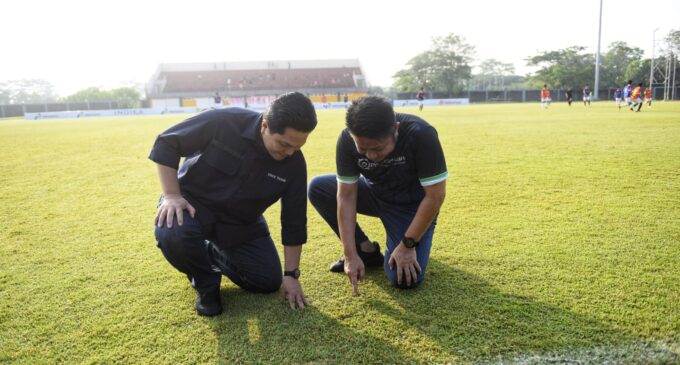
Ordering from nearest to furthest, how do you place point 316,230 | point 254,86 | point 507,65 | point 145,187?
point 316,230 < point 145,187 < point 254,86 < point 507,65

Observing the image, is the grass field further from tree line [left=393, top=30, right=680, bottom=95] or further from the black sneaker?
tree line [left=393, top=30, right=680, bottom=95]

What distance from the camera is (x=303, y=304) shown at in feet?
7.68

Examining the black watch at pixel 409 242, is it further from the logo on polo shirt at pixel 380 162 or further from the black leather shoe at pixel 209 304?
the black leather shoe at pixel 209 304

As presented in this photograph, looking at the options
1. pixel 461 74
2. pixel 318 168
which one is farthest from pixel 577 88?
pixel 318 168

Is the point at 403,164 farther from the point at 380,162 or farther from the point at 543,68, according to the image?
the point at 543,68

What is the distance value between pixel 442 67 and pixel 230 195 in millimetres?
64575

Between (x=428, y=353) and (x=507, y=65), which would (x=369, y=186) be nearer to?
(x=428, y=353)

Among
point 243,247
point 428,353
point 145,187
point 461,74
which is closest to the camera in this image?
point 428,353

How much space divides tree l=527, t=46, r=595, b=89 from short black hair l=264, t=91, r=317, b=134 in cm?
6298

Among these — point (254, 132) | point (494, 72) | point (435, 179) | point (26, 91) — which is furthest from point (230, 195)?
point (26, 91)

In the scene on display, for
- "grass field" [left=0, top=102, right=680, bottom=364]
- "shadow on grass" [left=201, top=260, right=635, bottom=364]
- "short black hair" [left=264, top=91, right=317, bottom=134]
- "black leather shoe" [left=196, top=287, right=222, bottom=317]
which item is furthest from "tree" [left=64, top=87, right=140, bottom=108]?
"shadow on grass" [left=201, top=260, right=635, bottom=364]

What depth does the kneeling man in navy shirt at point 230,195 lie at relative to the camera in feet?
7.47

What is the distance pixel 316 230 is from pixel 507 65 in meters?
107

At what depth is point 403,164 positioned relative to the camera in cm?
264
